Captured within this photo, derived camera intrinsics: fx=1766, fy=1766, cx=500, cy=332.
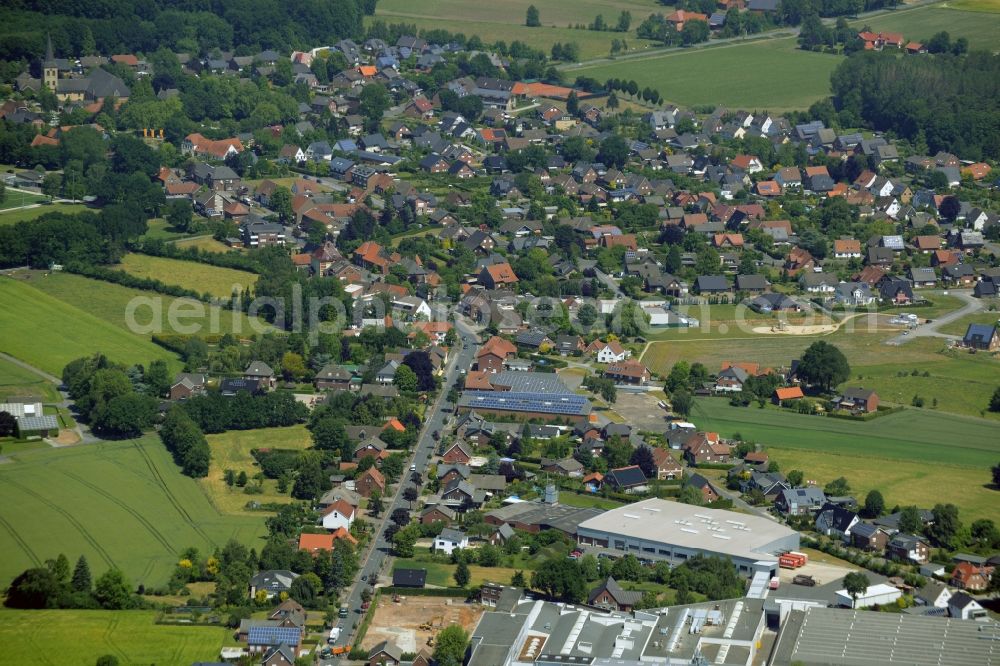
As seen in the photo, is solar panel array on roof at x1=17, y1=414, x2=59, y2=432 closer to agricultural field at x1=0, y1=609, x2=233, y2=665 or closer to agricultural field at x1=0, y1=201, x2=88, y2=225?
agricultural field at x1=0, y1=609, x2=233, y2=665

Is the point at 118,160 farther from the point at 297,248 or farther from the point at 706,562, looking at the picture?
the point at 706,562

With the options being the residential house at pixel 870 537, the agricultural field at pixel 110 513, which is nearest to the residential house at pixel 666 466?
the residential house at pixel 870 537

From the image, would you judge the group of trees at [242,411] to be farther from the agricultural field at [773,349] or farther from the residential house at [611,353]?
the agricultural field at [773,349]

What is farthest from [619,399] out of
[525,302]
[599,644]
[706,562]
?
[599,644]

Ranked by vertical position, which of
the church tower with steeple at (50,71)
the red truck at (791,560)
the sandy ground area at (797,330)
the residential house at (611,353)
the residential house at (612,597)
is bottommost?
the sandy ground area at (797,330)

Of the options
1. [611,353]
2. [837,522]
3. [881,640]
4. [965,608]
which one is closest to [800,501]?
[837,522]

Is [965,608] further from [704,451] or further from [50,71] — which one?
[50,71]

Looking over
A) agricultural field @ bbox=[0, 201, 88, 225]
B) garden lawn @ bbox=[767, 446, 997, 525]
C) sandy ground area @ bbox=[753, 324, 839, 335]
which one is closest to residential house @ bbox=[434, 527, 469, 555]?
garden lawn @ bbox=[767, 446, 997, 525]
